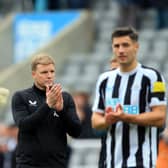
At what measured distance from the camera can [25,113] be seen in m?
9.29

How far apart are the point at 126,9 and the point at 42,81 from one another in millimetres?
10782

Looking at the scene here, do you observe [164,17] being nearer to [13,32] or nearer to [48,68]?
→ [13,32]

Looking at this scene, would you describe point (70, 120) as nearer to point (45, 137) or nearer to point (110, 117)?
point (45, 137)

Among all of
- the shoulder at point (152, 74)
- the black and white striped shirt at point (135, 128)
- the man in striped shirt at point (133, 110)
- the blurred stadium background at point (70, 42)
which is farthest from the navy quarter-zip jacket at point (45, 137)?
the blurred stadium background at point (70, 42)

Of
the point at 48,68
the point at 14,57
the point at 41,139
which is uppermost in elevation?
the point at 48,68

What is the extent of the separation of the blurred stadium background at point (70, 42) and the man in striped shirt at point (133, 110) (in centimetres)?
871

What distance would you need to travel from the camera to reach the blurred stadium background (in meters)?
18.5

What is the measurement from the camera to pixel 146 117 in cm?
889

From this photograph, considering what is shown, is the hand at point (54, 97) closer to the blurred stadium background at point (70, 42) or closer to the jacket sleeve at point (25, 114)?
the jacket sleeve at point (25, 114)

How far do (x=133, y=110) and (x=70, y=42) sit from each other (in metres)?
10.7

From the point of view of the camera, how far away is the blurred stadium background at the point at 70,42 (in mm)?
18547

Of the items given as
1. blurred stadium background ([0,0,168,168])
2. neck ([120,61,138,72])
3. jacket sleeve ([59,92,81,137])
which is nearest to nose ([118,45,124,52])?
neck ([120,61,138,72])

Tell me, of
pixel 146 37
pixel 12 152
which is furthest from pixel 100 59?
pixel 12 152

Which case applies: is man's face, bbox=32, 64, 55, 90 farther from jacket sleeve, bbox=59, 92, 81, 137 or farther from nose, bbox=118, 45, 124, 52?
nose, bbox=118, 45, 124, 52
